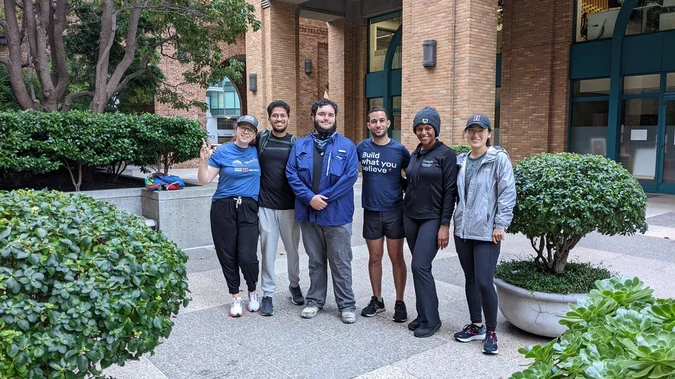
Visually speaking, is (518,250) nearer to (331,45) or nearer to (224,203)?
(224,203)

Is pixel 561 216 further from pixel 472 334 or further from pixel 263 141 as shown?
pixel 263 141

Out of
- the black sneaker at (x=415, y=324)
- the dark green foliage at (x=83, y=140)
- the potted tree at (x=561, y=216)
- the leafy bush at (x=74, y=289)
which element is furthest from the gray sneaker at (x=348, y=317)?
the dark green foliage at (x=83, y=140)

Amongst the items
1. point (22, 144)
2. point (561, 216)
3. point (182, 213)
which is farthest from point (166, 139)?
point (561, 216)

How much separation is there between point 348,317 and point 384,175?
131 cm

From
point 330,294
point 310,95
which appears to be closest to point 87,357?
point 330,294

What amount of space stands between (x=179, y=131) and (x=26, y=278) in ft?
22.7

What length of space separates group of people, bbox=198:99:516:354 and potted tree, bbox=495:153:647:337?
31 cm

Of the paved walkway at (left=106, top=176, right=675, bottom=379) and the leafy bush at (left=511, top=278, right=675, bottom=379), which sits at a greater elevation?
the leafy bush at (left=511, top=278, right=675, bottom=379)

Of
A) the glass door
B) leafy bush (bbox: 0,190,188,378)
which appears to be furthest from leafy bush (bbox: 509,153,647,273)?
the glass door

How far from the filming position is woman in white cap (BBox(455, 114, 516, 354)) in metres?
3.99

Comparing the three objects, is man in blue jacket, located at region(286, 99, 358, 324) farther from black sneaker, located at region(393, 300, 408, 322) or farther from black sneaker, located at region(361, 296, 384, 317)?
black sneaker, located at region(393, 300, 408, 322)

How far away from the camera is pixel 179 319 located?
486 cm

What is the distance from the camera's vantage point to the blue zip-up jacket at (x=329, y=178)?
4676 mm

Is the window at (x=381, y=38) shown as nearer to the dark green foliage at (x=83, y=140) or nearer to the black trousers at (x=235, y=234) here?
the dark green foliage at (x=83, y=140)
